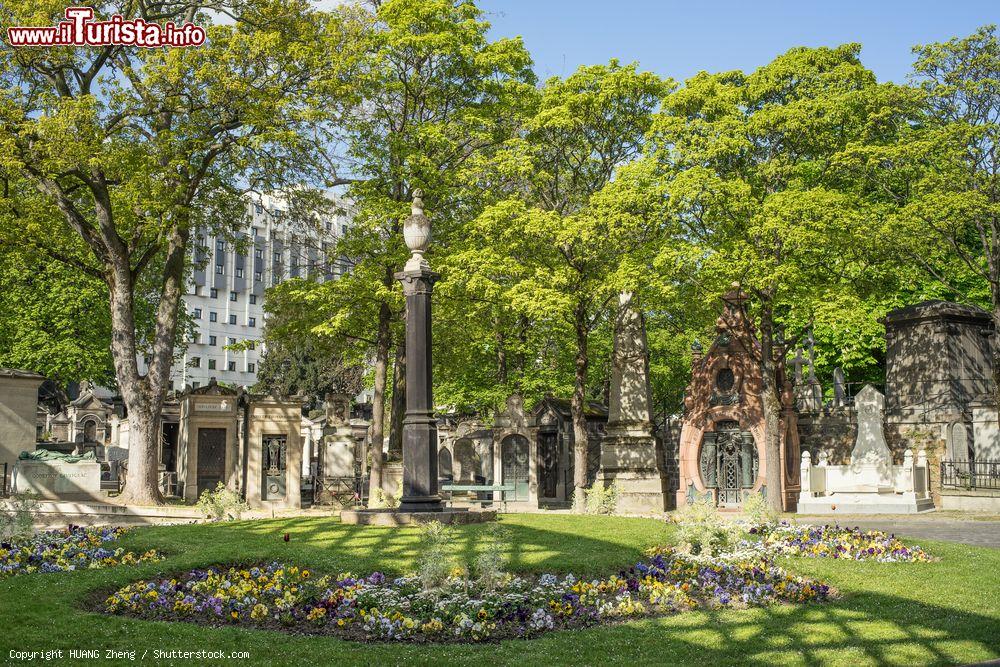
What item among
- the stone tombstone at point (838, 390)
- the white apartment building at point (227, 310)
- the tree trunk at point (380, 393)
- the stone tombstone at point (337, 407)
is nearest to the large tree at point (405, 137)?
the tree trunk at point (380, 393)

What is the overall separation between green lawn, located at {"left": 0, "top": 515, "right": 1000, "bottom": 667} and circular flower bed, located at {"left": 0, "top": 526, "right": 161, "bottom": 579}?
0.51 metres

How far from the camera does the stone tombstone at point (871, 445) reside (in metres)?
28.4

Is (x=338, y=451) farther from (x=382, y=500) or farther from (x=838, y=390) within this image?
(x=838, y=390)

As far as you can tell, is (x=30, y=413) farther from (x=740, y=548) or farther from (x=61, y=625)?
(x=740, y=548)

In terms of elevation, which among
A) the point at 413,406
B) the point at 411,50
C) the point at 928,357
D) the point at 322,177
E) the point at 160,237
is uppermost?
the point at 411,50

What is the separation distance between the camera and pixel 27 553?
13.3 m

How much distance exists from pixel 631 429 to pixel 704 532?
14.4m

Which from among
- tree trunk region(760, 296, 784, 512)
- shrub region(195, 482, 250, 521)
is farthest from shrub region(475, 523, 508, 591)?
tree trunk region(760, 296, 784, 512)

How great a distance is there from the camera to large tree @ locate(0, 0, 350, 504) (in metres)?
22.2

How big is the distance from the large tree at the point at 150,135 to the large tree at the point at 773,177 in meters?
10.7

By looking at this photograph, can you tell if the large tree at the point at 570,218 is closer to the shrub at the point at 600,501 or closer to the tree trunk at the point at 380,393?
the shrub at the point at 600,501

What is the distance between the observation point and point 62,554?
13516mm

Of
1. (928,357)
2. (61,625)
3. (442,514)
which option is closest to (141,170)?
(442,514)

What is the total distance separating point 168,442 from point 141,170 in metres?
19.0
